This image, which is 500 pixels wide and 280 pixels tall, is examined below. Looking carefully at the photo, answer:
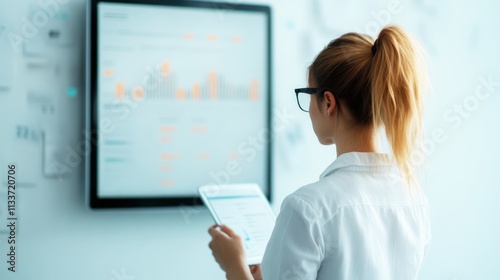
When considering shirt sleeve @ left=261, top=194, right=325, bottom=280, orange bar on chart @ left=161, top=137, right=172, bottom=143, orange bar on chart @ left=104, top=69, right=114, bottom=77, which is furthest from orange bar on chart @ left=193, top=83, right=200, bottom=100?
shirt sleeve @ left=261, top=194, right=325, bottom=280

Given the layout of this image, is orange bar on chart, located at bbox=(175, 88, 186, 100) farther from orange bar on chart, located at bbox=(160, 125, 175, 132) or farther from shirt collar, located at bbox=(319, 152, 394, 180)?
shirt collar, located at bbox=(319, 152, 394, 180)

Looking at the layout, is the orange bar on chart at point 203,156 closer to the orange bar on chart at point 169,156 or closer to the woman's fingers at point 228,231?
the orange bar on chart at point 169,156

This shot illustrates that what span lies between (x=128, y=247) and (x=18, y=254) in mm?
309

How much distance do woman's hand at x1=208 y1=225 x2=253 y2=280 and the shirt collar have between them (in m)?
0.24

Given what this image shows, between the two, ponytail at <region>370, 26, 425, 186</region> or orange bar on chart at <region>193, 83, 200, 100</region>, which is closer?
ponytail at <region>370, 26, 425, 186</region>

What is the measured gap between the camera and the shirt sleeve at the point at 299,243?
0.95m

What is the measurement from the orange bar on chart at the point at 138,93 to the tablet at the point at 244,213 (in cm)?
37

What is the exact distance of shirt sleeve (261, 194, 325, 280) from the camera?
3.11 ft

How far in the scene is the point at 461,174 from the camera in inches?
80.5

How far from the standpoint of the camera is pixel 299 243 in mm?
953

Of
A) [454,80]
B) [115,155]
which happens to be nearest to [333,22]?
[454,80]

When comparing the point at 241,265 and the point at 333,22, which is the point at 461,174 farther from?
the point at 241,265

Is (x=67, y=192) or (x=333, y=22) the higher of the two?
(x=333, y=22)

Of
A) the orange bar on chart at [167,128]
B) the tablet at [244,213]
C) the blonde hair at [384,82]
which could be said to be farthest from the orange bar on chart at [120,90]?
the blonde hair at [384,82]
